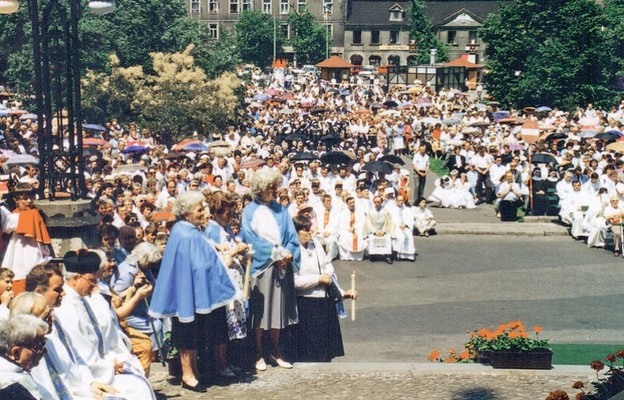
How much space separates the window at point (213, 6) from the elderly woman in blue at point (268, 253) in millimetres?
97620

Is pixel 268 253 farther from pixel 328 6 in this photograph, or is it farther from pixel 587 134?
pixel 328 6

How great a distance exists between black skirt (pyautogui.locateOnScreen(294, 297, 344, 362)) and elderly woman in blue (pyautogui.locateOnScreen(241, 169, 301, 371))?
47cm

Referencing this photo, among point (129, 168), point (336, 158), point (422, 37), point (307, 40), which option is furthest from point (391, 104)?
point (307, 40)

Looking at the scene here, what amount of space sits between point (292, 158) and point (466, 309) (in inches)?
472

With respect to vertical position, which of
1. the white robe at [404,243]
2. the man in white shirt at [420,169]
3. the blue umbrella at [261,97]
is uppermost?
the blue umbrella at [261,97]

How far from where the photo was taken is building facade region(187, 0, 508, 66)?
101 meters

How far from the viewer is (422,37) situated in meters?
86.8

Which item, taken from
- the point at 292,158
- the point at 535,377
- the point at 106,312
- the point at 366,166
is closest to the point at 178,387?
the point at 106,312

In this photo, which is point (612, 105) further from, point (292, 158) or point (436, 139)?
point (292, 158)

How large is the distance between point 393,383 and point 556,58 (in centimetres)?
3852

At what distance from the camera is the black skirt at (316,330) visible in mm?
9555

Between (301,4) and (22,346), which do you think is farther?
(301,4)

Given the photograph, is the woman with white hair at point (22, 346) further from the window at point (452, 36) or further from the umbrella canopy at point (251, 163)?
the window at point (452, 36)

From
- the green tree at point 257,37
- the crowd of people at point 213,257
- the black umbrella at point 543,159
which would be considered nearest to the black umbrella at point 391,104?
the crowd of people at point 213,257
